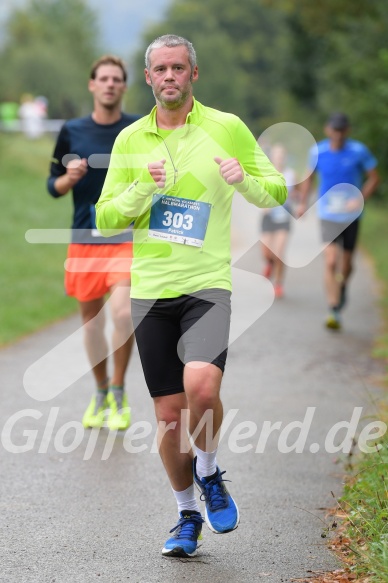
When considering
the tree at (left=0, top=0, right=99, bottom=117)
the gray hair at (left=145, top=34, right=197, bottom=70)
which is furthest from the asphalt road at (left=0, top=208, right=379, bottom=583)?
the tree at (left=0, top=0, right=99, bottom=117)

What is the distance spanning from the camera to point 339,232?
1323 centimetres

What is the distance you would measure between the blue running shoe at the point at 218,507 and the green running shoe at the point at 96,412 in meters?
2.67

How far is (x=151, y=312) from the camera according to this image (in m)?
5.25

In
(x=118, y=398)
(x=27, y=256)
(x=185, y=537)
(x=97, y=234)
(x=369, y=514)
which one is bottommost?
(x=27, y=256)

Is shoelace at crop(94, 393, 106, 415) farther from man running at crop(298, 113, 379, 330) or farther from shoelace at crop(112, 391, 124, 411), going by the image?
man running at crop(298, 113, 379, 330)

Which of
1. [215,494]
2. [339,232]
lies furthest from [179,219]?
[339,232]

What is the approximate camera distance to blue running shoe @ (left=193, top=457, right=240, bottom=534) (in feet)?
17.1

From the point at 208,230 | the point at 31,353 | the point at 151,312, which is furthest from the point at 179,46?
the point at 31,353

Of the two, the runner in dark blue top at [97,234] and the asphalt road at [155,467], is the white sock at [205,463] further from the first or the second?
the runner in dark blue top at [97,234]

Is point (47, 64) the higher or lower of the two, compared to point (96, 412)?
lower

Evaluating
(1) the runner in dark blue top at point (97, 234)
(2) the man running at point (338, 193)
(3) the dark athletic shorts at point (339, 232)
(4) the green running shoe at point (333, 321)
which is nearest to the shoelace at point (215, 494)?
(1) the runner in dark blue top at point (97, 234)

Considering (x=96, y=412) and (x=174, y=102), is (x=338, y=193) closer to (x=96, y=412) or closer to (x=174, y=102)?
(x=96, y=412)

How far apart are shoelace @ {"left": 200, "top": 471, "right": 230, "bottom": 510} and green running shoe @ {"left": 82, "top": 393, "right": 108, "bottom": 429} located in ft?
8.93

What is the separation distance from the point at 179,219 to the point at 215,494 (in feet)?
4.16
